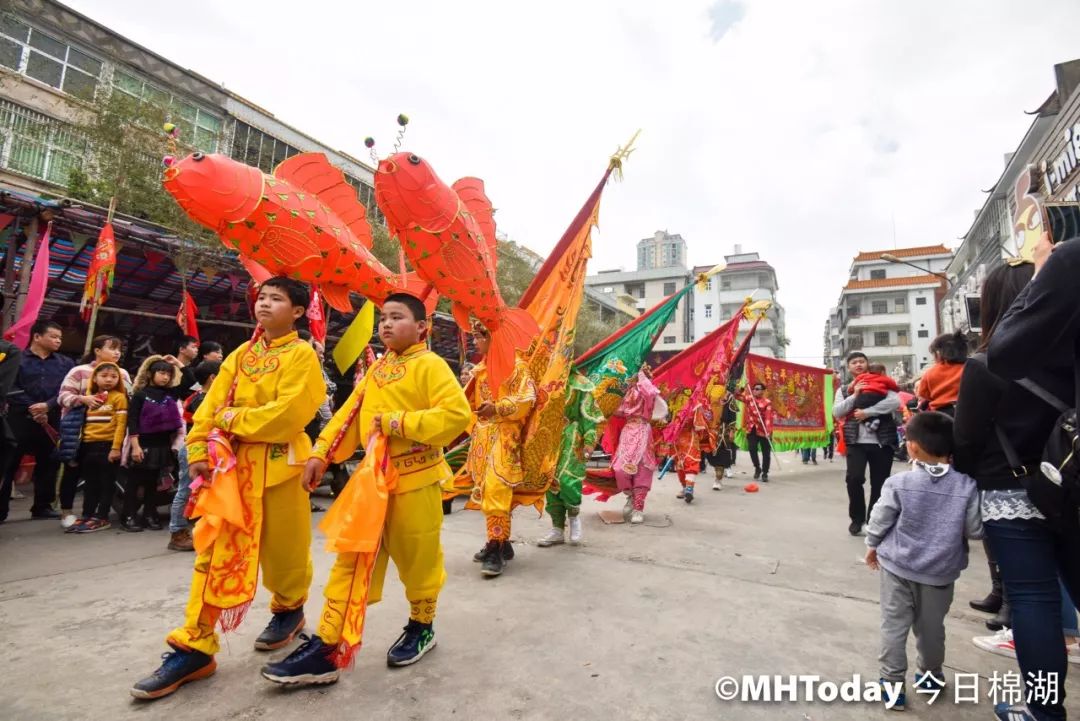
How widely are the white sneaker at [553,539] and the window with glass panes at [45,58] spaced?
11636 millimetres

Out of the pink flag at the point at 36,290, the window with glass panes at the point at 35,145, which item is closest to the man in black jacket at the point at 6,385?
the pink flag at the point at 36,290

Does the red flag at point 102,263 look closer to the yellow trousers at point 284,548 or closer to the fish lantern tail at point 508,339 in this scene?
the fish lantern tail at point 508,339

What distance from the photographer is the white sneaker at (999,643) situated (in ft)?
7.51

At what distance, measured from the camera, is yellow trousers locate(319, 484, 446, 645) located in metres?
2.00

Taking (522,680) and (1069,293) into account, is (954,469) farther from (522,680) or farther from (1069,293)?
(522,680)

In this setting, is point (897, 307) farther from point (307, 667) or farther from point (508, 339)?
point (307, 667)

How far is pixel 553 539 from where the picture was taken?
418 centimetres

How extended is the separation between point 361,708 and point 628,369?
3.64m

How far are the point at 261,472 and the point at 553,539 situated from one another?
259cm

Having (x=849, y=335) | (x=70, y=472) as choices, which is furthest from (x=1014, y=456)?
(x=849, y=335)

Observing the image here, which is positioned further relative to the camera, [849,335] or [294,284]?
[849,335]

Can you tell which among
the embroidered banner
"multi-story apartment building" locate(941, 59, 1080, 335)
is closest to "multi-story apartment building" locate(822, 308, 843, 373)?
"multi-story apartment building" locate(941, 59, 1080, 335)

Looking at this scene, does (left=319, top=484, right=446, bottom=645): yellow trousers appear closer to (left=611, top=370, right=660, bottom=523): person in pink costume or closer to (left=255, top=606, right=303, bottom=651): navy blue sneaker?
(left=255, top=606, right=303, bottom=651): navy blue sneaker

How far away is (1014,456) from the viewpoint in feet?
5.38
